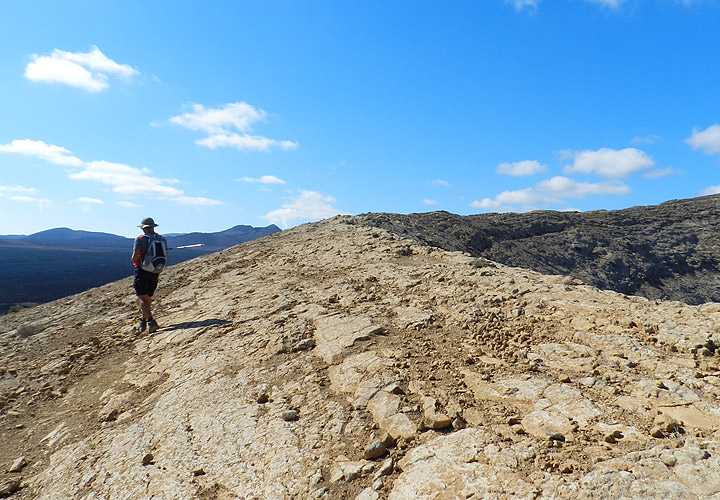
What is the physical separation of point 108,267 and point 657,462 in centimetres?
10755

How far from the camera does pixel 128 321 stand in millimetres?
9875

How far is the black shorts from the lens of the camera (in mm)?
8727

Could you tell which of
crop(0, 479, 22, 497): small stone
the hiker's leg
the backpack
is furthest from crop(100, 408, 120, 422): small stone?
the backpack

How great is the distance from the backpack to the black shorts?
136mm

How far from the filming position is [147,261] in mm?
8688

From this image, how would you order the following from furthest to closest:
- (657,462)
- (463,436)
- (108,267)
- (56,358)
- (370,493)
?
(108,267) → (56,358) → (463,436) → (370,493) → (657,462)

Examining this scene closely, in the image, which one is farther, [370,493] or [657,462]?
[370,493]

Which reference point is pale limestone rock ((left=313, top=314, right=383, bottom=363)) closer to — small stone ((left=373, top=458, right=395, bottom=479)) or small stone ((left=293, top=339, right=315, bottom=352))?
small stone ((left=293, top=339, right=315, bottom=352))

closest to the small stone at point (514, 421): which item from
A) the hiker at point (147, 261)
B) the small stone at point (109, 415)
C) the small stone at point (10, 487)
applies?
the small stone at point (109, 415)

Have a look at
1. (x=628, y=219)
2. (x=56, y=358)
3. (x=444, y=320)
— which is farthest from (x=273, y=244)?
(x=628, y=219)

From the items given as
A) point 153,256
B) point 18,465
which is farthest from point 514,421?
point 153,256

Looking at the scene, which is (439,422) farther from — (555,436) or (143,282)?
(143,282)

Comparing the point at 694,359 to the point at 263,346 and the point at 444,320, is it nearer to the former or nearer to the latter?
the point at 444,320

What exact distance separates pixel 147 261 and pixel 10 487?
4.63 meters
